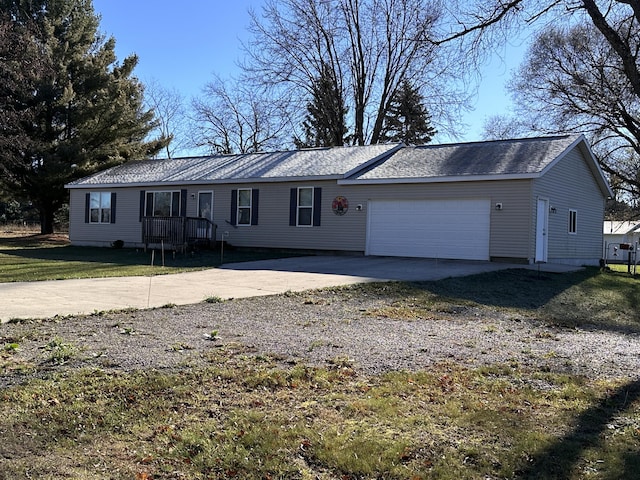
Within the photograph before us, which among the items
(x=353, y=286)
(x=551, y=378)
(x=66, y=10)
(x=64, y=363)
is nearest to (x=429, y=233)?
(x=353, y=286)

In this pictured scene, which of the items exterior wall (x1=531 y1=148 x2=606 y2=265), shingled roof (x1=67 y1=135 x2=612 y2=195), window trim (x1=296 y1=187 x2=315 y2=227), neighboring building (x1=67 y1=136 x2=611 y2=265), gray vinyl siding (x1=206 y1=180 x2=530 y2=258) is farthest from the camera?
window trim (x1=296 y1=187 x2=315 y2=227)

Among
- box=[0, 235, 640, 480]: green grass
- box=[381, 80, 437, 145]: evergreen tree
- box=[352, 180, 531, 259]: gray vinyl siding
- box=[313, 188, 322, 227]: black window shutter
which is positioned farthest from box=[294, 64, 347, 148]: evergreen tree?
box=[0, 235, 640, 480]: green grass

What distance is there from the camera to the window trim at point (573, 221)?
61.6ft

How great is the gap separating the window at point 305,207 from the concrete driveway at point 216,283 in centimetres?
261

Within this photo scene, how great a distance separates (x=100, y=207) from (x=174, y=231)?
6.38 m

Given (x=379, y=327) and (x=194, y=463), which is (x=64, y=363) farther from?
(x=379, y=327)

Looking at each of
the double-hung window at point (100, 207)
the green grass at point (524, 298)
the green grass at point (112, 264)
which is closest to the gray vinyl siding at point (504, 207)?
the green grass at point (524, 298)

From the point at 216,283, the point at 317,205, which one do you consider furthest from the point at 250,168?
the point at 216,283

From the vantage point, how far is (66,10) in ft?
92.5

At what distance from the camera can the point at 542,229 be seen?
A: 1638 centimetres

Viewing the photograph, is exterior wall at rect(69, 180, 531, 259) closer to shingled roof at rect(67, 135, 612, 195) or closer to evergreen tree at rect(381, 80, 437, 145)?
shingled roof at rect(67, 135, 612, 195)

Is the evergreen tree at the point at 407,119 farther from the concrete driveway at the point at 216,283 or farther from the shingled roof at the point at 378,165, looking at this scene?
the concrete driveway at the point at 216,283

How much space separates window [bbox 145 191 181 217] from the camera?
68.5 ft

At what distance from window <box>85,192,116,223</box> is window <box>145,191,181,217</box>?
1833 mm
